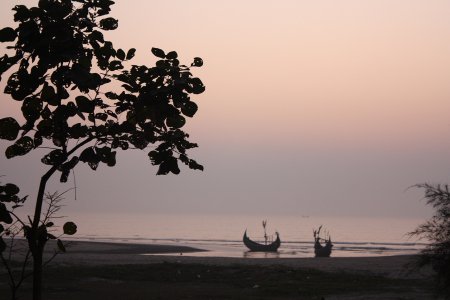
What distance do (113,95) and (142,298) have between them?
1551cm

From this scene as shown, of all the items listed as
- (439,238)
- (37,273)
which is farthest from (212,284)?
(37,273)

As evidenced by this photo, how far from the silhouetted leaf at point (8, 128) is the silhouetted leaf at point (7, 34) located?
0.58m

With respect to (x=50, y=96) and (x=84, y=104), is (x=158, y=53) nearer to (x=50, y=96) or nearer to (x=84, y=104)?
(x=84, y=104)

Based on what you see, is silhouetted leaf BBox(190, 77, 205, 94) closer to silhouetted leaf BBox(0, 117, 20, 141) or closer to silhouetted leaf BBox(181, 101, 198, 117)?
silhouetted leaf BBox(181, 101, 198, 117)

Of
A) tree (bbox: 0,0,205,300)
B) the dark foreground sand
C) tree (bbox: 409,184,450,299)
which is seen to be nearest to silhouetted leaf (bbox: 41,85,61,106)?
tree (bbox: 0,0,205,300)

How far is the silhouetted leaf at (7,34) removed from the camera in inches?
165

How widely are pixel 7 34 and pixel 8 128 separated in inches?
26.9

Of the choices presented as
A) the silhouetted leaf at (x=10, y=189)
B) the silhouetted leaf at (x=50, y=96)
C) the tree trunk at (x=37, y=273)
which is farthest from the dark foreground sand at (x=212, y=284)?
the silhouetted leaf at (x=50, y=96)

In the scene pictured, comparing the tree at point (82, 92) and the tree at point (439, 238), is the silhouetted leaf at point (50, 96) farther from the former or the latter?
the tree at point (439, 238)

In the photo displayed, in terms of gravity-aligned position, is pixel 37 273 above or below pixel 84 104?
below

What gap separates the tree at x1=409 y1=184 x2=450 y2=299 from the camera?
12.2m

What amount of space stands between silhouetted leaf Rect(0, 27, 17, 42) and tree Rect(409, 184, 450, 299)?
31.5 feet

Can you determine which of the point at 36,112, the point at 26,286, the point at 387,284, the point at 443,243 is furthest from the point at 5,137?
the point at 387,284

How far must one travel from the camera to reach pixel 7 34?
4207mm
